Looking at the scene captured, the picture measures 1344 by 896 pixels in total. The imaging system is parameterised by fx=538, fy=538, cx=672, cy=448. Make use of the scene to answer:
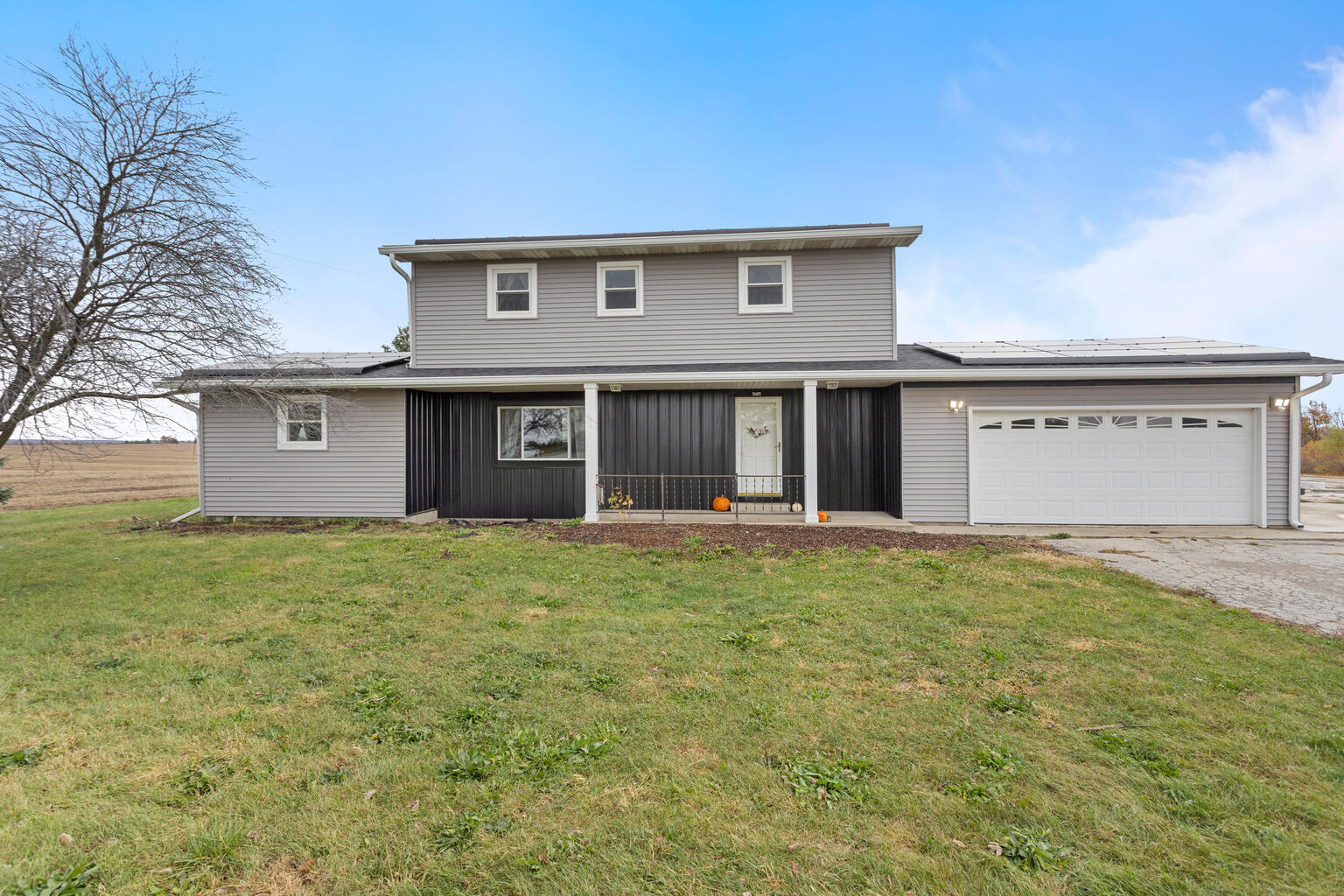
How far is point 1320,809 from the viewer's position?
7.03 ft

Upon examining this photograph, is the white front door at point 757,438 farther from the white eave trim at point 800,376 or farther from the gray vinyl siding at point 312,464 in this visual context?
the gray vinyl siding at point 312,464

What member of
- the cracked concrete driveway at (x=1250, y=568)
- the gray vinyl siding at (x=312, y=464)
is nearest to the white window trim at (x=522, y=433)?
the gray vinyl siding at (x=312, y=464)

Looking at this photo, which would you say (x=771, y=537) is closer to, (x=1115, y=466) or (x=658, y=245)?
(x=658, y=245)

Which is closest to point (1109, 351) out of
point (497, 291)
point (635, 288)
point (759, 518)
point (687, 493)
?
point (759, 518)

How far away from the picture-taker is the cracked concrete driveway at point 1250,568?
16.5 ft

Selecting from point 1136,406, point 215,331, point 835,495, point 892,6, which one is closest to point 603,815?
point 215,331

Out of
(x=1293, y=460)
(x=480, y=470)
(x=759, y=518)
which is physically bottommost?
(x=759, y=518)

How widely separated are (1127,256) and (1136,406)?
11.4 m

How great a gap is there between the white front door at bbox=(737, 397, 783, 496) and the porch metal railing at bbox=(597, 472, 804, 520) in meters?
0.17

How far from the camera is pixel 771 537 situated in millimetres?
8242

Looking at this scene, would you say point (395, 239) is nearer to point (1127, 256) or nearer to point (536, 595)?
point (536, 595)

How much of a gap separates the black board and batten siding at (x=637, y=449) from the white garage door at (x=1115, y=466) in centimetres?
185

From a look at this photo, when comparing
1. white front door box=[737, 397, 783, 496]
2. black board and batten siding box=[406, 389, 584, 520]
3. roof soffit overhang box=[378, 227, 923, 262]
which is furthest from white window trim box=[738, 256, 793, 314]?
black board and batten siding box=[406, 389, 584, 520]

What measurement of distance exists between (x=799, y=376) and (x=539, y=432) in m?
5.24
